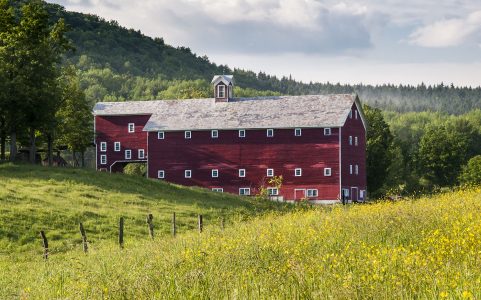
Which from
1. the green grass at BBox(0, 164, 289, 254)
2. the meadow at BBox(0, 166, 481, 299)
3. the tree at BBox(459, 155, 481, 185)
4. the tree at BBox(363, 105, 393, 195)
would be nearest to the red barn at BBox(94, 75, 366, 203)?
the green grass at BBox(0, 164, 289, 254)

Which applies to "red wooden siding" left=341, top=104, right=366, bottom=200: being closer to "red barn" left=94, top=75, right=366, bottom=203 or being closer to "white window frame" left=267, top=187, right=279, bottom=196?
"red barn" left=94, top=75, right=366, bottom=203

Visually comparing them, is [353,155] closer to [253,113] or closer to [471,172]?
[253,113]

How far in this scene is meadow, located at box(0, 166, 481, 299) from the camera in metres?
9.96

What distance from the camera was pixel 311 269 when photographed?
1159cm

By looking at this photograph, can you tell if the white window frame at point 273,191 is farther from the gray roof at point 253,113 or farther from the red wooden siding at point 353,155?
the red wooden siding at point 353,155

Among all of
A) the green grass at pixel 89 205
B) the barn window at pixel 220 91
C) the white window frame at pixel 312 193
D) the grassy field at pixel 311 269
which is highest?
the barn window at pixel 220 91

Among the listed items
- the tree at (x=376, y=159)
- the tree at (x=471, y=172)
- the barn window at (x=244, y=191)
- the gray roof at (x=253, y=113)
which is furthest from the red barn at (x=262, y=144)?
the tree at (x=471, y=172)

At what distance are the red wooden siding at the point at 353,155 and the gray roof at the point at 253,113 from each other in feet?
5.34

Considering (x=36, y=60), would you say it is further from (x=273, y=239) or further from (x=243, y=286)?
(x=243, y=286)

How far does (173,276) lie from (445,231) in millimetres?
5850

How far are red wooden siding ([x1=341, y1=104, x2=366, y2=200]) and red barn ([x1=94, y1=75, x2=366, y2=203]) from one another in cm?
9

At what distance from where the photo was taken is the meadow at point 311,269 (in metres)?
9.96

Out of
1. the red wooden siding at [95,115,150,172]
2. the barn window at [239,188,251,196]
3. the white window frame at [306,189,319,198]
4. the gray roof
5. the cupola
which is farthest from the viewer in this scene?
the red wooden siding at [95,115,150,172]

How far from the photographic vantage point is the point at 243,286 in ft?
36.1
